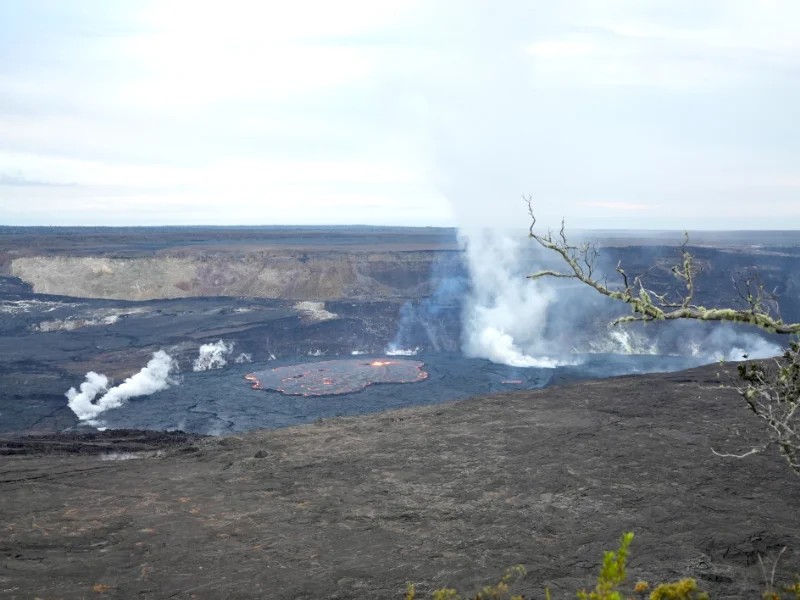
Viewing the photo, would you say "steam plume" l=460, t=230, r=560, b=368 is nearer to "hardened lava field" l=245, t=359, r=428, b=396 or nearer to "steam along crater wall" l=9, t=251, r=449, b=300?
"steam along crater wall" l=9, t=251, r=449, b=300

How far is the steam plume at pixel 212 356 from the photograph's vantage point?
35597 mm

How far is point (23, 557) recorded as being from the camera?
8820mm

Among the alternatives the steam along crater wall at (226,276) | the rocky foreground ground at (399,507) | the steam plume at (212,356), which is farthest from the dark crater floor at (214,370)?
the rocky foreground ground at (399,507)

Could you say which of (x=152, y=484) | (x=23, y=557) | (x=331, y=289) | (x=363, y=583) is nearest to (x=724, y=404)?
(x=363, y=583)

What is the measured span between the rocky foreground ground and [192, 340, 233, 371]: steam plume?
750 inches

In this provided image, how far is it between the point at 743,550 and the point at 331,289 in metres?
47.2

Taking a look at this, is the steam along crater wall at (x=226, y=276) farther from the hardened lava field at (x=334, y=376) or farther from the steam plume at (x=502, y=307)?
the hardened lava field at (x=334, y=376)

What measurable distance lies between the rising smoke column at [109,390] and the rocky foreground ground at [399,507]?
34.2 ft

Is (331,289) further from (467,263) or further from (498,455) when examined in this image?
(498,455)

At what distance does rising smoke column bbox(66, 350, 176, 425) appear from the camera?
26.4 meters

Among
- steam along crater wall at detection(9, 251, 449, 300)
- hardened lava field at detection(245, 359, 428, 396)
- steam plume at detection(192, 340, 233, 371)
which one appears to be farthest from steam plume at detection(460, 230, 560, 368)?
steam plume at detection(192, 340, 233, 371)

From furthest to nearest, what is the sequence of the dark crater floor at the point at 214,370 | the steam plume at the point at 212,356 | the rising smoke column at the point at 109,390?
the steam plume at the point at 212,356 → the rising smoke column at the point at 109,390 → the dark crater floor at the point at 214,370

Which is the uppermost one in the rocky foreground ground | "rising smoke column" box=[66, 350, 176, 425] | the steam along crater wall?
the steam along crater wall

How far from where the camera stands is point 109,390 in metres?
29.1
